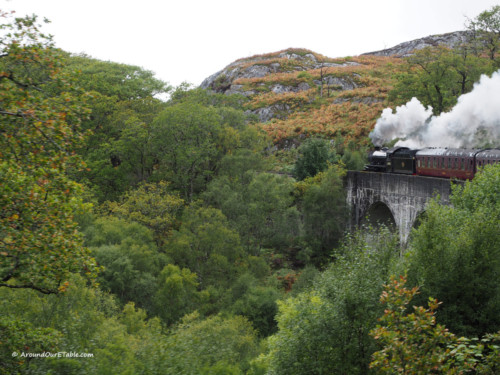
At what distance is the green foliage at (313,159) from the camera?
39781mm

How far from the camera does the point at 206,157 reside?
34031mm

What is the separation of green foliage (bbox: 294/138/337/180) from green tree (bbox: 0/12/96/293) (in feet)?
108

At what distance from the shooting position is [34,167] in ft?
25.6

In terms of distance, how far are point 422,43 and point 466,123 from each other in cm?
8337

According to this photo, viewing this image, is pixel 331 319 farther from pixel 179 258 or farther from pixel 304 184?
pixel 304 184

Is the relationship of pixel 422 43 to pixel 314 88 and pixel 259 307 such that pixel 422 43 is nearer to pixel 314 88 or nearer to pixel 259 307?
pixel 314 88

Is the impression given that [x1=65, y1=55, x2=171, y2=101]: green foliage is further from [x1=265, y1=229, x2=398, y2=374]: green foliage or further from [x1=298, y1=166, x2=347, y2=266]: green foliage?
[x1=265, y1=229, x2=398, y2=374]: green foliage

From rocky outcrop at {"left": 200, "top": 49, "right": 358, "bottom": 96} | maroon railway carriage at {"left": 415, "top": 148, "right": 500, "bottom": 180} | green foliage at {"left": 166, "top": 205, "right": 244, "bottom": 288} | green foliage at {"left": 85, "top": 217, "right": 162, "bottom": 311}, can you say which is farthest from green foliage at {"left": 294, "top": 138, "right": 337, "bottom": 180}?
rocky outcrop at {"left": 200, "top": 49, "right": 358, "bottom": 96}

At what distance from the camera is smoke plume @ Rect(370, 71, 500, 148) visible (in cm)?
2697

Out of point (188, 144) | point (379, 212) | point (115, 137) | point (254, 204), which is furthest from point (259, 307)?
point (115, 137)

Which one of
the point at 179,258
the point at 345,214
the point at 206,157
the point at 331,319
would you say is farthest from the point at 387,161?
the point at 331,319

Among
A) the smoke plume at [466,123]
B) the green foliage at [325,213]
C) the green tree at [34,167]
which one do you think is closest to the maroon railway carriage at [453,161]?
the smoke plume at [466,123]

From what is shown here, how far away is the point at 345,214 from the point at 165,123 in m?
17.6

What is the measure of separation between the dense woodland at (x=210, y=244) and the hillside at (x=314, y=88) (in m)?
0.92
